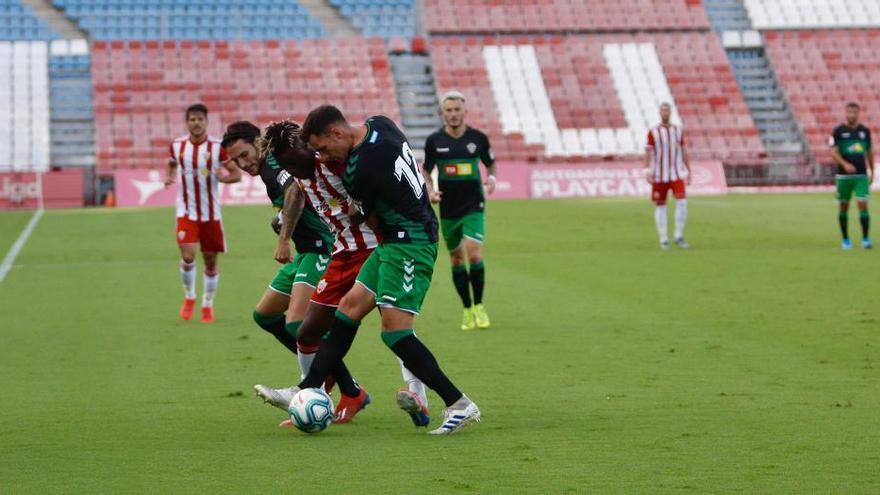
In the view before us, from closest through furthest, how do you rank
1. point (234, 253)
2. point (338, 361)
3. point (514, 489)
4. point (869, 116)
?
point (514, 489) < point (338, 361) < point (234, 253) < point (869, 116)

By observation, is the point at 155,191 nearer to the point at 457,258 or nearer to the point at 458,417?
the point at 457,258

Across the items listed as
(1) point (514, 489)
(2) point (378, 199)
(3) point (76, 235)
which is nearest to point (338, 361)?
(2) point (378, 199)

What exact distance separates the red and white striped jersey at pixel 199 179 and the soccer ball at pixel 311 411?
22.4ft

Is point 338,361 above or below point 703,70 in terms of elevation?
below

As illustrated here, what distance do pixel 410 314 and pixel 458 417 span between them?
593 mm

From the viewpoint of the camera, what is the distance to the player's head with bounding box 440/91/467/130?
12.7 m

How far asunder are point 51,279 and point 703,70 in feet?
114

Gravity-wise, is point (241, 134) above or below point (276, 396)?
above

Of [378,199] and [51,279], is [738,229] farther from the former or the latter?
[378,199]

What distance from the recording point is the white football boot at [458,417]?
23.6 ft

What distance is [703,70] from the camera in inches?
1930

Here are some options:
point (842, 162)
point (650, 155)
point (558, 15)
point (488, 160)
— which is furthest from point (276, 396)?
point (558, 15)

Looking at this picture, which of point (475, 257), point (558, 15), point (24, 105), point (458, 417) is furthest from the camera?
point (558, 15)

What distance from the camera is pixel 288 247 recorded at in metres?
8.17
